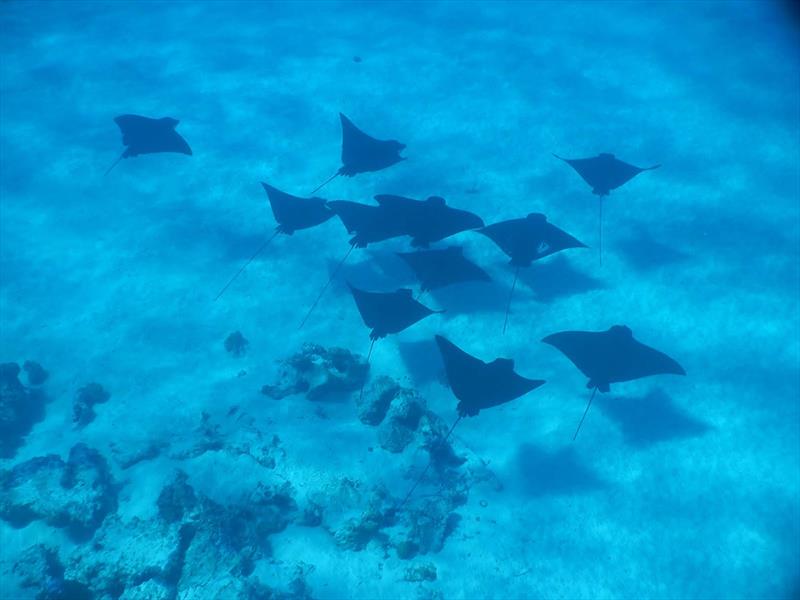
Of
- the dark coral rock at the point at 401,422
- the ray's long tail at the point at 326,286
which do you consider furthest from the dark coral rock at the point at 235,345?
the dark coral rock at the point at 401,422

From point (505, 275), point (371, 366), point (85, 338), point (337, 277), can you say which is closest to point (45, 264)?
point (85, 338)

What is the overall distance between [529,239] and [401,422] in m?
3.61

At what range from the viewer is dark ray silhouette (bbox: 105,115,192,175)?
36.2 ft

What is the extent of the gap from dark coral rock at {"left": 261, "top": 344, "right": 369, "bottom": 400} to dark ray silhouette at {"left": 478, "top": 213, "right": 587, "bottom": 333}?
271cm

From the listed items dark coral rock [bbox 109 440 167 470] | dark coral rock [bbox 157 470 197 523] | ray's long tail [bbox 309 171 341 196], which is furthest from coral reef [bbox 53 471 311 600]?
ray's long tail [bbox 309 171 341 196]

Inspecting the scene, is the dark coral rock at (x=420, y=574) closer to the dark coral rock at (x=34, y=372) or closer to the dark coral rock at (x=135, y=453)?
the dark coral rock at (x=135, y=453)

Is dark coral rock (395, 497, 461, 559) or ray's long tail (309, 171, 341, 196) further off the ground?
ray's long tail (309, 171, 341, 196)

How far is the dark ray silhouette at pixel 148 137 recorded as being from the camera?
1105 centimetres

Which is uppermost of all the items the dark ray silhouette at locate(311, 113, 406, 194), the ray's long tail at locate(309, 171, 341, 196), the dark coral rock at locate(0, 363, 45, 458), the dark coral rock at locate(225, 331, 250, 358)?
the dark ray silhouette at locate(311, 113, 406, 194)

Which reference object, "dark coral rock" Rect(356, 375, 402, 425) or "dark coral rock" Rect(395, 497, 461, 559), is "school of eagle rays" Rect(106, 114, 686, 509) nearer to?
"dark coral rock" Rect(395, 497, 461, 559)

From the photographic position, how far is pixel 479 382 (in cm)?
648

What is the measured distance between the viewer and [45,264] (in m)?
10.6

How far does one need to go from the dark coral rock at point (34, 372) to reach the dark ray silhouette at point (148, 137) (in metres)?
4.71

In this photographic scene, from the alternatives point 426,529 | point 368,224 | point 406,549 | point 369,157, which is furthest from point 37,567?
point 369,157
